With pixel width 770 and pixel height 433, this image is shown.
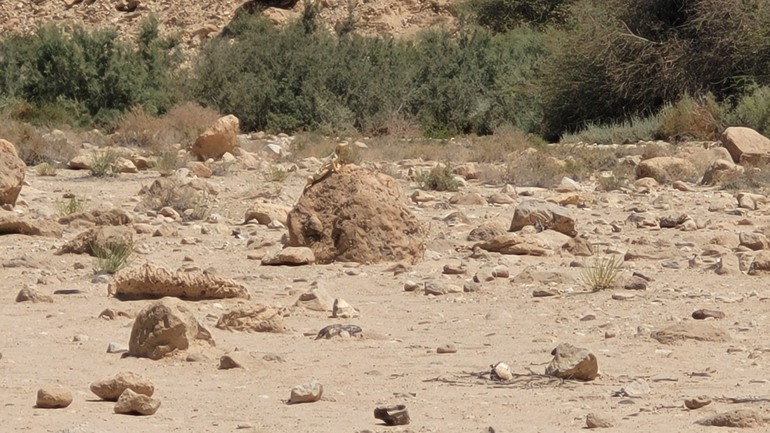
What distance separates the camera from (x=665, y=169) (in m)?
12.2

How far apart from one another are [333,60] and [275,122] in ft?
6.57

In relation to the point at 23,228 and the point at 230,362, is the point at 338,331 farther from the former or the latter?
the point at 23,228

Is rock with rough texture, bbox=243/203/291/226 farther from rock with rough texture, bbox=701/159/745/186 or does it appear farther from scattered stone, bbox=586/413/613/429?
scattered stone, bbox=586/413/613/429

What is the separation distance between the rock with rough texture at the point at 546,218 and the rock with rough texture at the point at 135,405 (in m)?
4.99

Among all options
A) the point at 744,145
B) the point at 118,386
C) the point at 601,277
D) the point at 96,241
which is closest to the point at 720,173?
the point at 744,145

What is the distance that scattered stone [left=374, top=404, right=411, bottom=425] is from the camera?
3.78m

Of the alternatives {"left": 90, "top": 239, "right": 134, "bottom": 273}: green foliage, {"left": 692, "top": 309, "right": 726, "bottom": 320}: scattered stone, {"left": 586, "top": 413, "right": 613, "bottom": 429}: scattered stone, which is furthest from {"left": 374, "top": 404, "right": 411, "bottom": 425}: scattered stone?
{"left": 90, "top": 239, "right": 134, "bottom": 273}: green foliage

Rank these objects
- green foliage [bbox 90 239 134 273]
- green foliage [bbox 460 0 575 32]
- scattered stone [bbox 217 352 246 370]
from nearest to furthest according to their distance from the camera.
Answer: scattered stone [bbox 217 352 246 370]
green foliage [bbox 90 239 134 273]
green foliage [bbox 460 0 575 32]

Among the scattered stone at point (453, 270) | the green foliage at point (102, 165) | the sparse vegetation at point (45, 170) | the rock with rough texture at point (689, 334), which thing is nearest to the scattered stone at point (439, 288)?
the scattered stone at point (453, 270)

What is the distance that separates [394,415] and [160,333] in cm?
139

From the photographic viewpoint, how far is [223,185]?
1178 cm

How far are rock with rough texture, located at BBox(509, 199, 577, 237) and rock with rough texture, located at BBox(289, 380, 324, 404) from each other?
4.61 meters

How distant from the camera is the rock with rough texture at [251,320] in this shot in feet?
18.1

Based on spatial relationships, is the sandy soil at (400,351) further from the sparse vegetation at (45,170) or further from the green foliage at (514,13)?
the green foliage at (514,13)
